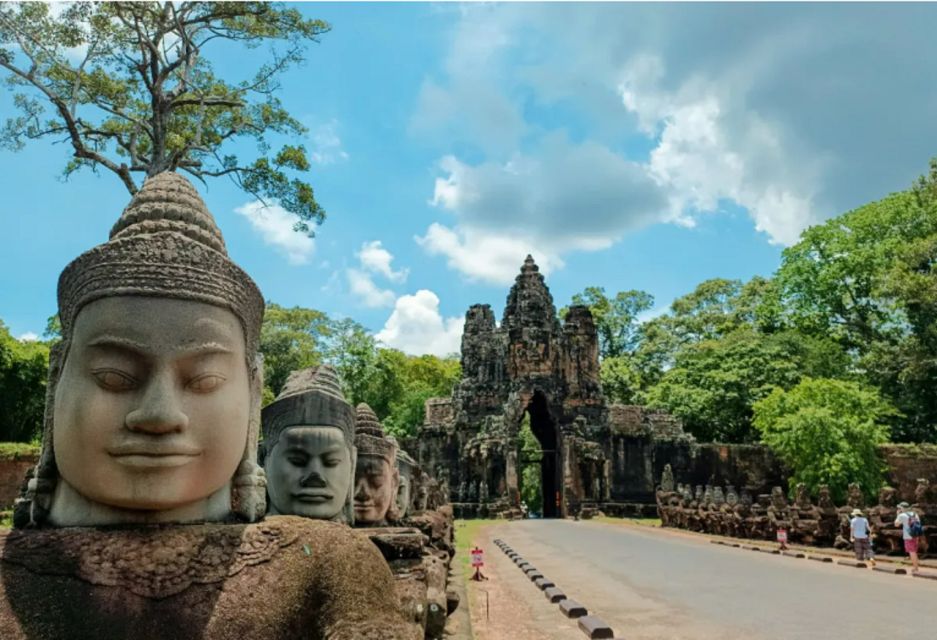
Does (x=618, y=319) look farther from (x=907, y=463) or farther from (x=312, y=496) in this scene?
(x=312, y=496)

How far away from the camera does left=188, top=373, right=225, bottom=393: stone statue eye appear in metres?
2.52

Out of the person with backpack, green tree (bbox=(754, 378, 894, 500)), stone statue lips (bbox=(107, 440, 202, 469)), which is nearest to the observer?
stone statue lips (bbox=(107, 440, 202, 469))

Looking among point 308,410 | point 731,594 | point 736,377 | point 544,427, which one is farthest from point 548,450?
point 308,410

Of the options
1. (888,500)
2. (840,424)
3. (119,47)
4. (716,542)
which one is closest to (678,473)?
(840,424)

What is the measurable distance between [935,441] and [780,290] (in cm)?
1210

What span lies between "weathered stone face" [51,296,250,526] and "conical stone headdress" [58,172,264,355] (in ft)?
0.16

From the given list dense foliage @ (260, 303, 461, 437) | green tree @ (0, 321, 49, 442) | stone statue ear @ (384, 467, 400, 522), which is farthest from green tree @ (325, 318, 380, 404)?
stone statue ear @ (384, 467, 400, 522)

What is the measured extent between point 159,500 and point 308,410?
193cm

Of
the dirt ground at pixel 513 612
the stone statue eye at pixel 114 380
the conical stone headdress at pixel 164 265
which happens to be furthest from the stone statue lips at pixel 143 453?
the dirt ground at pixel 513 612

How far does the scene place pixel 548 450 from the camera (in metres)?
36.6

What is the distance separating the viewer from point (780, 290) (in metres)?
43.5

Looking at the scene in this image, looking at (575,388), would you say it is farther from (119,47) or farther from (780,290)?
(119,47)

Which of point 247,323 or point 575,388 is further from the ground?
point 575,388

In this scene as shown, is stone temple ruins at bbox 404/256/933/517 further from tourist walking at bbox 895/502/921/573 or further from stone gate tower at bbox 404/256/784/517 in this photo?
tourist walking at bbox 895/502/921/573
